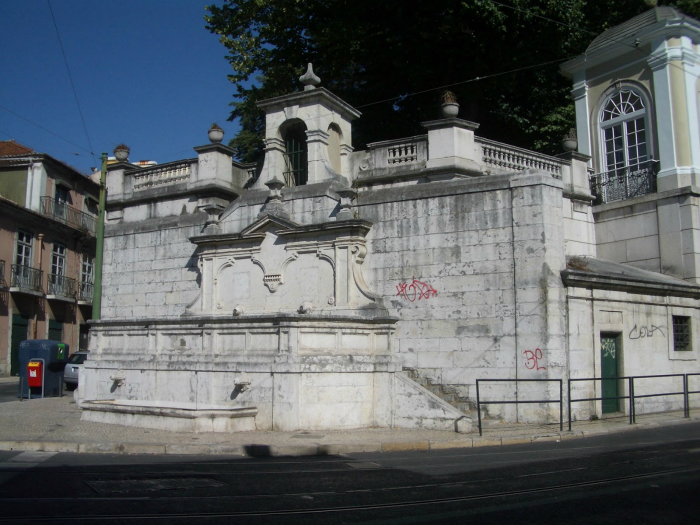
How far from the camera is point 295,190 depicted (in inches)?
670

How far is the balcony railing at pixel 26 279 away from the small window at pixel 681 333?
90.4 feet

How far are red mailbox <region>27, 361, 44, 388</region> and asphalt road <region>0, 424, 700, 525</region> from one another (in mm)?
9602

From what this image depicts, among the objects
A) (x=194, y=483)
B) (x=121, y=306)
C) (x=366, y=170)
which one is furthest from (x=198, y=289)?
(x=194, y=483)

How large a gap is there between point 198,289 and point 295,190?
3.91m

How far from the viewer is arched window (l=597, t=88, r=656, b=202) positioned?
19984 mm

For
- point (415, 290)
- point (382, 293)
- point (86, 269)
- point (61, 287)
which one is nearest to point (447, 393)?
point (415, 290)

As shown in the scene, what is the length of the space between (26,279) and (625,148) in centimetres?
2722

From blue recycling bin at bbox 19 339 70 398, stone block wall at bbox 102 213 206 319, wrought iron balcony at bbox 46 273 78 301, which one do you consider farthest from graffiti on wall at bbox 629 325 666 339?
wrought iron balcony at bbox 46 273 78 301

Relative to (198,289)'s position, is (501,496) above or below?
below

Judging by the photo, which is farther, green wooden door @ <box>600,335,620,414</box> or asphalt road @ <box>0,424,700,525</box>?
green wooden door @ <box>600,335,620,414</box>

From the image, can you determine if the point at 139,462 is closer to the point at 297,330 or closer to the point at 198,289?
the point at 297,330

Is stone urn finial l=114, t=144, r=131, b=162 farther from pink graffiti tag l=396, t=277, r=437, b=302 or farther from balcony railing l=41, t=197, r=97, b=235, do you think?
balcony railing l=41, t=197, r=97, b=235

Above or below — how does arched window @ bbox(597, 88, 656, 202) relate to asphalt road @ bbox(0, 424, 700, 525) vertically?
above

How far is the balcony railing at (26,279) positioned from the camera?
31828 millimetres
